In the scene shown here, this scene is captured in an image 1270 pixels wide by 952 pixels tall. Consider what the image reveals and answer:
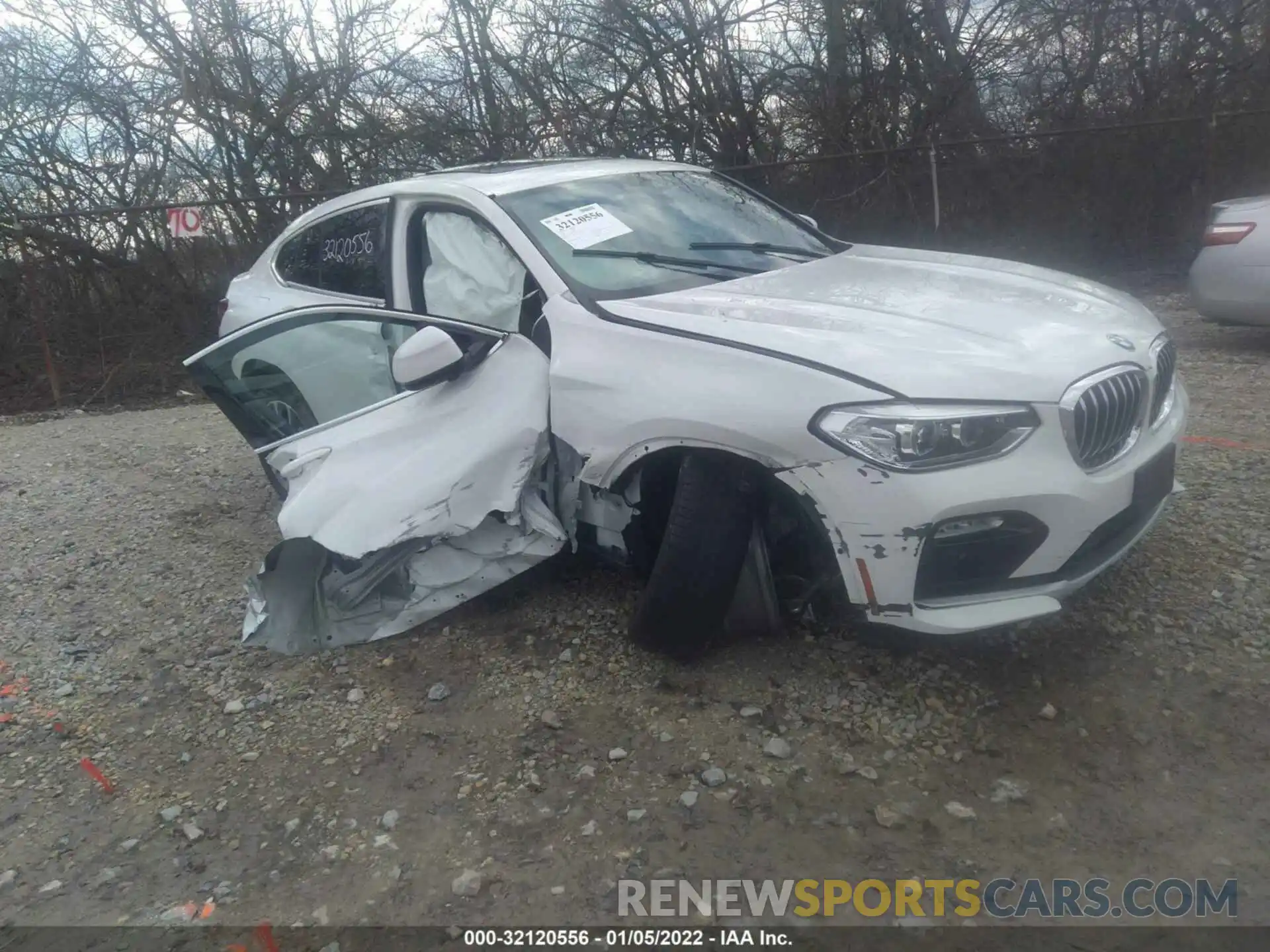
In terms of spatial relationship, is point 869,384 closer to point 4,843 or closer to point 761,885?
point 761,885

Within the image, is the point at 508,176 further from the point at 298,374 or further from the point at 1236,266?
the point at 1236,266

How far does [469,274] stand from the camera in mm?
4316

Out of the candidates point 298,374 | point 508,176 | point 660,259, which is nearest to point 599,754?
point 660,259

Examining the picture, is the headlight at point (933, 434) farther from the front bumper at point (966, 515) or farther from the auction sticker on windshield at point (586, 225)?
the auction sticker on windshield at point (586, 225)

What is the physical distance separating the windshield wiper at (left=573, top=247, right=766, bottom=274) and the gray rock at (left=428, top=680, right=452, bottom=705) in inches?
63.6

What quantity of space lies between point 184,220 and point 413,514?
306 inches

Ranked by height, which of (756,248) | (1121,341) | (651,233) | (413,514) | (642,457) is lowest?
(413,514)

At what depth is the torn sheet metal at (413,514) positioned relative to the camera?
3555mm

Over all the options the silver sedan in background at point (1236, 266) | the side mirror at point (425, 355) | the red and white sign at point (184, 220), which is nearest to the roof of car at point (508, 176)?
the side mirror at point (425, 355)

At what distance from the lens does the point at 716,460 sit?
10.1ft

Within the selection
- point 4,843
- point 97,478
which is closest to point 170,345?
point 97,478

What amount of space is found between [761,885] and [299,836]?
1.30 metres
